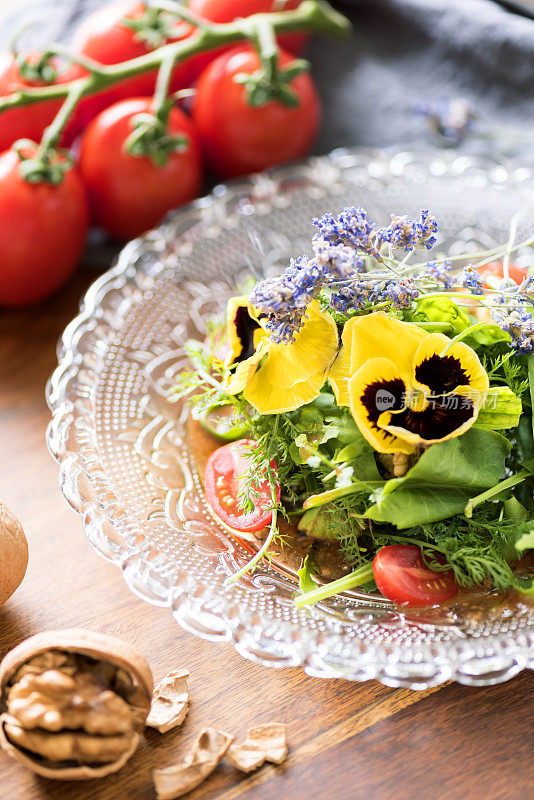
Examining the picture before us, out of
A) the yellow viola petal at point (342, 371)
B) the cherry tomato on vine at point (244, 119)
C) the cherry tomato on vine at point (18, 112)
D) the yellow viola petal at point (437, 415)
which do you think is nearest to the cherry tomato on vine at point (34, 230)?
the cherry tomato on vine at point (18, 112)

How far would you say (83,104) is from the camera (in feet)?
5.28

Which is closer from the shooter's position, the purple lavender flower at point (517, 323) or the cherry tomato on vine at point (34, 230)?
the purple lavender flower at point (517, 323)

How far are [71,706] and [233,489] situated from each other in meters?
0.34

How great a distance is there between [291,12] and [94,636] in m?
1.32

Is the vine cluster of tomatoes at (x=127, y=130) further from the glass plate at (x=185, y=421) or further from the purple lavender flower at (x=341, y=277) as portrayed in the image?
the purple lavender flower at (x=341, y=277)

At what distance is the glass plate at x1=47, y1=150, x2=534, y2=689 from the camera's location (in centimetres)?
92

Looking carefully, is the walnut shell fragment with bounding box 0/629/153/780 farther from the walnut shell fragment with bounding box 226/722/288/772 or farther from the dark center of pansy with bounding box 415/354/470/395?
the dark center of pansy with bounding box 415/354/470/395

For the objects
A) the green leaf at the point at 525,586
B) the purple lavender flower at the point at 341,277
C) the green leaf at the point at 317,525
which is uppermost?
the purple lavender flower at the point at 341,277

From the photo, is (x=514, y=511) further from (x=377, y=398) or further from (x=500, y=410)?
(x=377, y=398)

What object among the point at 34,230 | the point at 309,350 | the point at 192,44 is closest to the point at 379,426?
the point at 309,350

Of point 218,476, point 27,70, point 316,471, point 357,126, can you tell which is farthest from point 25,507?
point 357,126

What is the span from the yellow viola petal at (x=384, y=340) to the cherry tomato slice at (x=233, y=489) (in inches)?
7.9

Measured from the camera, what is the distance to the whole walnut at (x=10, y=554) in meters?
0.97

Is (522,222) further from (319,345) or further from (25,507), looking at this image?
(25,507)
